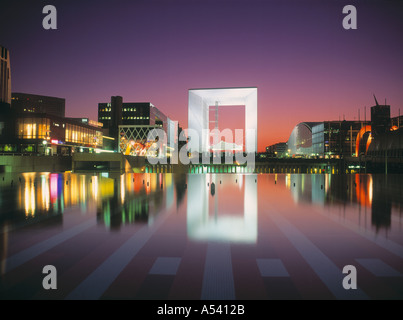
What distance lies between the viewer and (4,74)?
387 ft

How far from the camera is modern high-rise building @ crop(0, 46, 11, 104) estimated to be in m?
116

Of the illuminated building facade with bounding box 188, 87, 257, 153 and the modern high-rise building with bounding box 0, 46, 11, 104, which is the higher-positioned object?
the modern high-rise building with bounding box 0, 46, 11, 104

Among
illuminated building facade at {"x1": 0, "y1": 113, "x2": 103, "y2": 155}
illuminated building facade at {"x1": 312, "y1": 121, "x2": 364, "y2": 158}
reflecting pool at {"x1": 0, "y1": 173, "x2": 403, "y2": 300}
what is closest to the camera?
reflecting pool at {"x1": 0, "y1": 173, "x2": 403, "y2": 300}

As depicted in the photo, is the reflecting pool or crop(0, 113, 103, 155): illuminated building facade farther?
crop(0, 113, 103, 155): illuminated building facade

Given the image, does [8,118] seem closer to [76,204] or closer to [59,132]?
[59,132]

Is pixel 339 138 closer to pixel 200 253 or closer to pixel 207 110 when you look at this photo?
pixel 207 110

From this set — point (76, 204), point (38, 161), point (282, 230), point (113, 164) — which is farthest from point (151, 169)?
point (282, 230)

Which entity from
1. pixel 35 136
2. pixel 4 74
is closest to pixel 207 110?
pixel 35 136

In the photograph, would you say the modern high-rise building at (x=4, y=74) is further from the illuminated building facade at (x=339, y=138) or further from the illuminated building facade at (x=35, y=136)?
the illuminated building facade at (x=339, y=138)

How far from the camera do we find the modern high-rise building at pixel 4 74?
116056 millimetres

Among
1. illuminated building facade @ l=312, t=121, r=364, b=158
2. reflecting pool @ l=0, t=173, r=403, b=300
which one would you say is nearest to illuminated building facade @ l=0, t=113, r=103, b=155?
reflecting pool @ l=0, t=173, r=403, b=300

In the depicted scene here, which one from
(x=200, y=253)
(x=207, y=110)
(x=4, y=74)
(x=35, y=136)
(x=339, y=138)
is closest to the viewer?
(x=200, y=253)

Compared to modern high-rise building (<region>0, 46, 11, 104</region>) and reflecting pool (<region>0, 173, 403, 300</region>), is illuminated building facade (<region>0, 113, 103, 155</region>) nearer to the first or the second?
modern high-rise building (<region>0, 46, 11, 104</region>)

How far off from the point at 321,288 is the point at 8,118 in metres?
91.0
